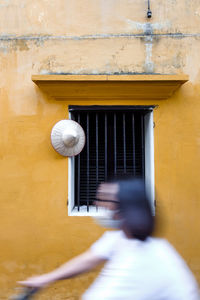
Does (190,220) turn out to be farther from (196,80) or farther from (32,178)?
(32,178)

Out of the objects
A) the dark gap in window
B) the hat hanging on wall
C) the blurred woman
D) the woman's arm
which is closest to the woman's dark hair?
the blurred woman

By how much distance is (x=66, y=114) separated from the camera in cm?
383

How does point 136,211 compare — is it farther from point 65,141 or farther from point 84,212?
point 84,212

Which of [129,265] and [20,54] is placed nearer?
[129,265]

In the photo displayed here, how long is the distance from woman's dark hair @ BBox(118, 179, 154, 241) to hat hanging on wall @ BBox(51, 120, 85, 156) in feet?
7.04

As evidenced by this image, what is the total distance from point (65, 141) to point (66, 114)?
1.37ft

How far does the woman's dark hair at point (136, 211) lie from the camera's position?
1.53 metres

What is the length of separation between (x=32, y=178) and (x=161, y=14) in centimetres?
278

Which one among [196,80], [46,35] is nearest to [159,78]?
[196,80]

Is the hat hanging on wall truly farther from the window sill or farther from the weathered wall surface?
the window sill

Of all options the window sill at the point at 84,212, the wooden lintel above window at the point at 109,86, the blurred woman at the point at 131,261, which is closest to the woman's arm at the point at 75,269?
the blurred woman at the point at 131,261

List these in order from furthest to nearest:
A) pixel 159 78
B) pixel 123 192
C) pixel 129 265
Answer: pixel 159 78, pixel 123 192, pixel 129 265

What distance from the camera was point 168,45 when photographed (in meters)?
3.86

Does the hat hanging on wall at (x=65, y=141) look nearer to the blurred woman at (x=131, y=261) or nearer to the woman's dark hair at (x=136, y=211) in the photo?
the blurred woman at (x=131, y=261)
